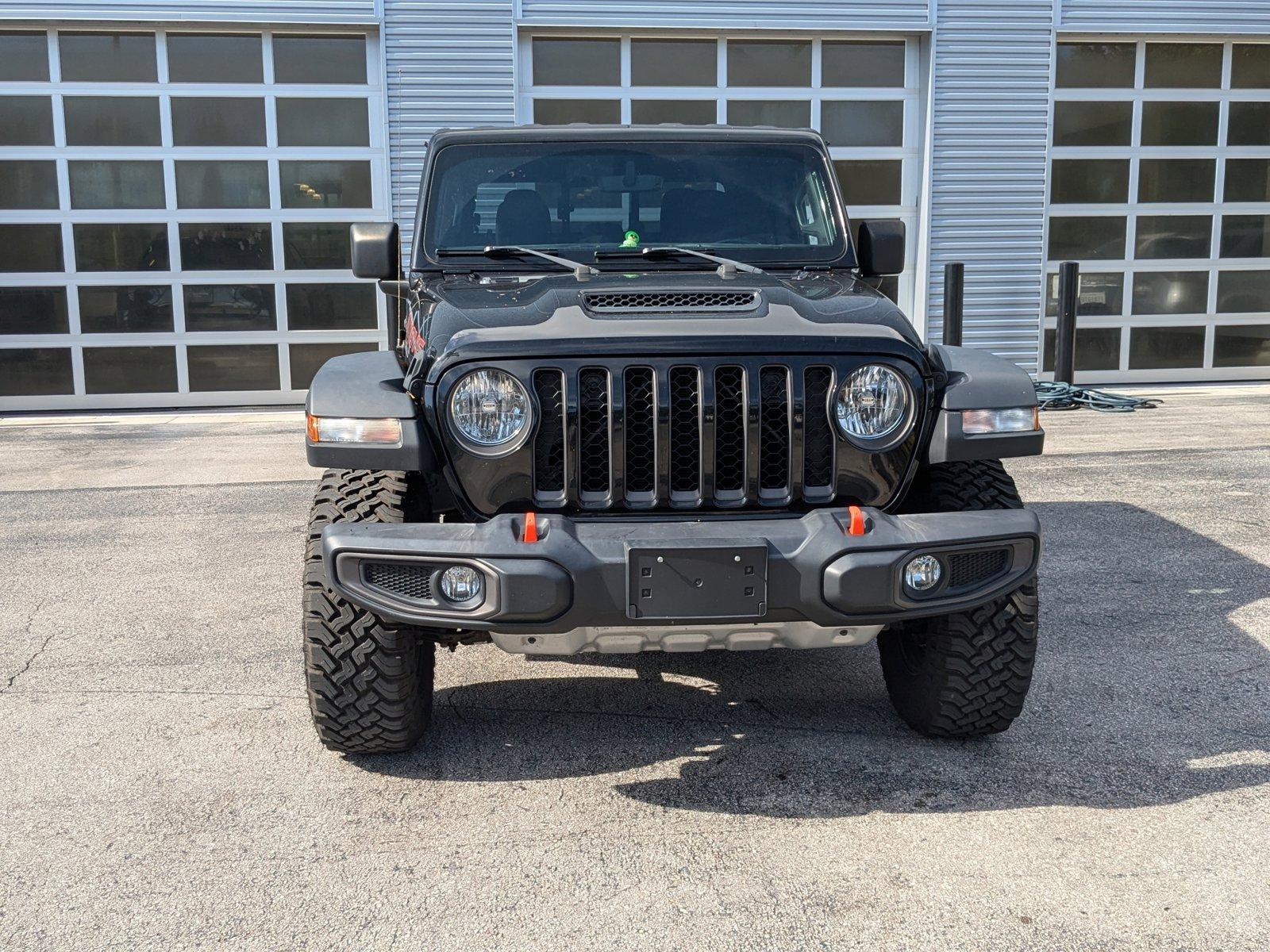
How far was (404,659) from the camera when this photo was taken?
3.31 metres

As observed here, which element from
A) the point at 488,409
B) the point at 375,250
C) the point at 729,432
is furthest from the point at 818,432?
the point at 375,250

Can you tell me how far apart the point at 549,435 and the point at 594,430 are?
115 mm

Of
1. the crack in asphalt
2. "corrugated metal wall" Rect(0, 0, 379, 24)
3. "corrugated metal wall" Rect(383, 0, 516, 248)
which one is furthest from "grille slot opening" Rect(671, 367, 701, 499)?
"corrugated metal wall" Rect(0, 0, 379, 24)

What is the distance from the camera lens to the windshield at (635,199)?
4348mm

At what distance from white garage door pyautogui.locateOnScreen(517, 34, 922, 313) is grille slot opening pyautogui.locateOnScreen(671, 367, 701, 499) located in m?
8.57

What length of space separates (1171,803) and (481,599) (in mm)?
1864

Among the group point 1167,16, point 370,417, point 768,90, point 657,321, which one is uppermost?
point 1167,16

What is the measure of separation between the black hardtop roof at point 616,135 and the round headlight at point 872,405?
1733 mm

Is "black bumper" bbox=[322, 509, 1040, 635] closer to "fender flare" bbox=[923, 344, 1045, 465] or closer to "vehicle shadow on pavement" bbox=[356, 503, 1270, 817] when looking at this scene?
"fender flare" bbox=[923, 344, 1045, 465]

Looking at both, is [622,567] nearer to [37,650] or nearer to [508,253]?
[508,253]

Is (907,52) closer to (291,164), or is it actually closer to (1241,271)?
(1241,271)

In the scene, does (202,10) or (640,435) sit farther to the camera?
(202,10)

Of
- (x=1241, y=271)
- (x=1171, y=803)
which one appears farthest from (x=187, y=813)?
(x=1241, y=271)

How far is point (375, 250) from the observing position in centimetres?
448
